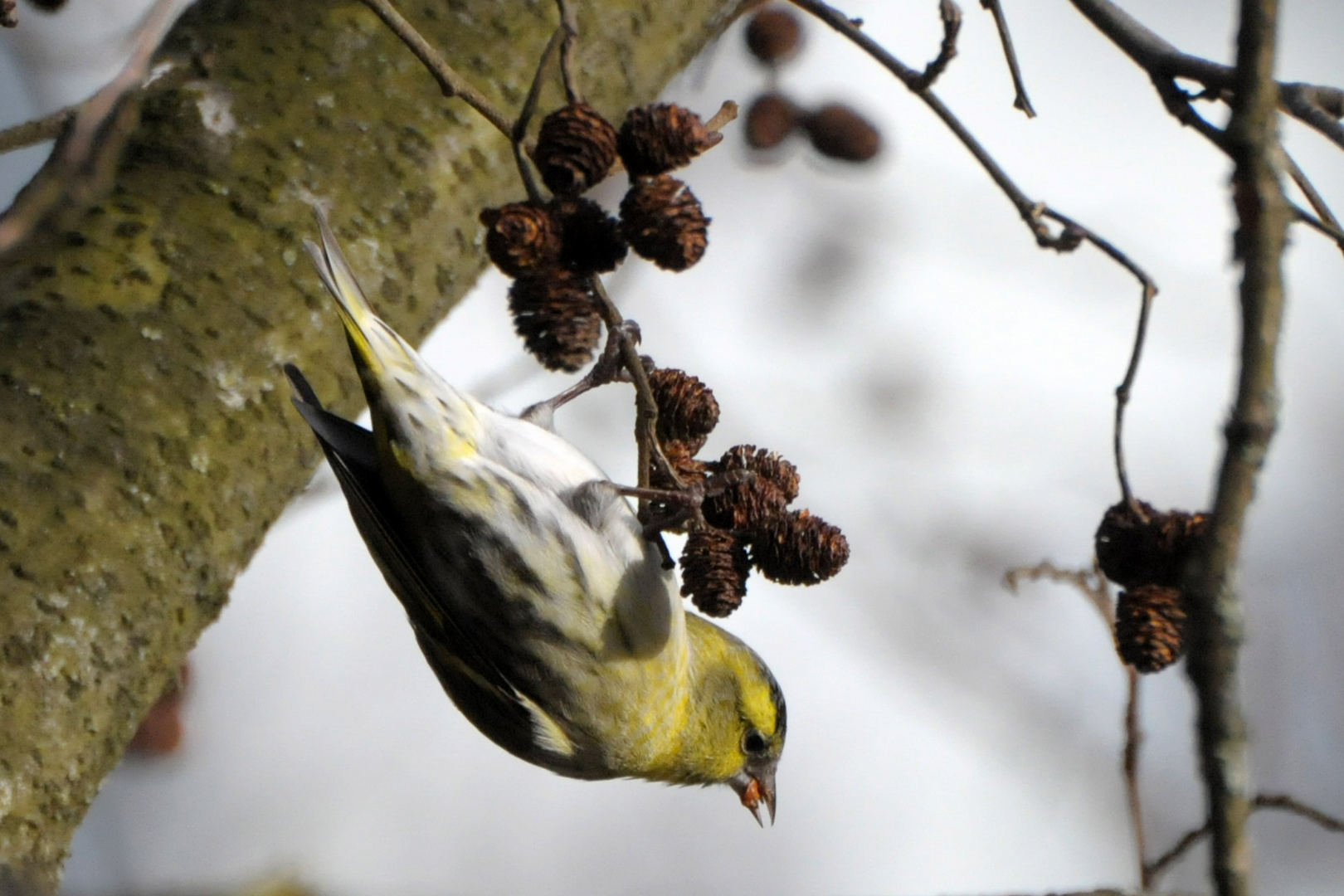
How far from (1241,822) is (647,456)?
2.90 feet

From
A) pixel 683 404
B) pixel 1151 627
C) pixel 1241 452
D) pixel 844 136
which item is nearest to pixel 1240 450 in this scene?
pixel 1241 452

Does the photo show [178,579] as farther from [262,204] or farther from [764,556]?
[764,556]

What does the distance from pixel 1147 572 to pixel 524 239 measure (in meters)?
0.63

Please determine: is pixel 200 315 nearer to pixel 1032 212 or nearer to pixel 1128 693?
pixel 1032 212

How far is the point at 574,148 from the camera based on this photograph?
1.05 meters

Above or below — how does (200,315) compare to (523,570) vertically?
above

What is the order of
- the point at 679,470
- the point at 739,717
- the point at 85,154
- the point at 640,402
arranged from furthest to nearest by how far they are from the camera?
the point at 739,717
the point at 679,470
the point at 640,402
the point at 85,154

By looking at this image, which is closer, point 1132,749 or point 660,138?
point 660,138

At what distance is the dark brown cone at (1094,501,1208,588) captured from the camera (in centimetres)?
111

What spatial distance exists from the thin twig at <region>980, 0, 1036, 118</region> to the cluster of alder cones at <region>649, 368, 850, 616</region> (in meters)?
0.45

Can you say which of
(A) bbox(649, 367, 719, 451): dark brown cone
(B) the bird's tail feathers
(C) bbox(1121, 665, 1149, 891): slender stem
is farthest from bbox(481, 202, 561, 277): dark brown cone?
(C) bbox(1121, 665, 1149, 891): slender stem

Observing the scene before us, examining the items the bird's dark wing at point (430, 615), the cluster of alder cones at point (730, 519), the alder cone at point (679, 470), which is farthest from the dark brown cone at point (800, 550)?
the bird's dark wing at point (430, 615)

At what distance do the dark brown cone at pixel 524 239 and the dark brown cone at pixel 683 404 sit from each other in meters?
0.27

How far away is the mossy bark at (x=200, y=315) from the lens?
1175mm
